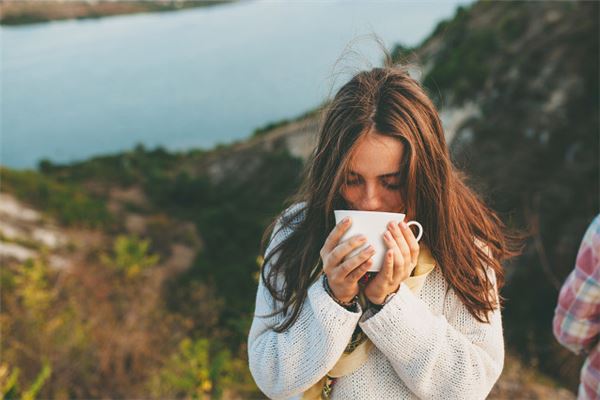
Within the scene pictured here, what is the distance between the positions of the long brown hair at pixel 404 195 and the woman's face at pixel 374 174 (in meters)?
0.02

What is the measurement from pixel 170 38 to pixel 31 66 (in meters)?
14.7

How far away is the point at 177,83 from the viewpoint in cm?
3616

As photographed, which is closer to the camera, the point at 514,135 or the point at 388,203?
the point at 388,203

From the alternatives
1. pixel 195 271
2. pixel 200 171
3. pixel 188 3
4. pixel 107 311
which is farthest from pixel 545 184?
pixel 188 3

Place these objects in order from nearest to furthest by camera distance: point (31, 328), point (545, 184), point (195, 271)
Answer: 1. point (31, 328)
2. point (545, 184)
3. point (195, 271)

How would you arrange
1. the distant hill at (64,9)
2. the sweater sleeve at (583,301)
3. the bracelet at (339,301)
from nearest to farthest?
the bracelet at (339,301), the sweater sleeve at (583,301), the distant hill at (64,9)

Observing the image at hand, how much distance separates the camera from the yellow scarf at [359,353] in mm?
1160

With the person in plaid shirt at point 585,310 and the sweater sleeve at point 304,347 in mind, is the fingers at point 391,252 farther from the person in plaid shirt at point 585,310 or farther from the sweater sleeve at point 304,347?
the person in plaid shirt at point 585,310

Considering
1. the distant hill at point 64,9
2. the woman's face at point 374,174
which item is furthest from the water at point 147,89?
the woman's face at point 374,174

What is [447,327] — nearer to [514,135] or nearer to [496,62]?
[514,135]

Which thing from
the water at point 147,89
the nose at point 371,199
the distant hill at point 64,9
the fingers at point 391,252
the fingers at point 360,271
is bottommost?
the water at point 147,89

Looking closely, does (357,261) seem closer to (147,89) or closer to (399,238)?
(399,238)

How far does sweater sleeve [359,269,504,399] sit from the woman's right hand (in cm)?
10

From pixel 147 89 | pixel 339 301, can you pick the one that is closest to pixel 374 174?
pixel 339 301
